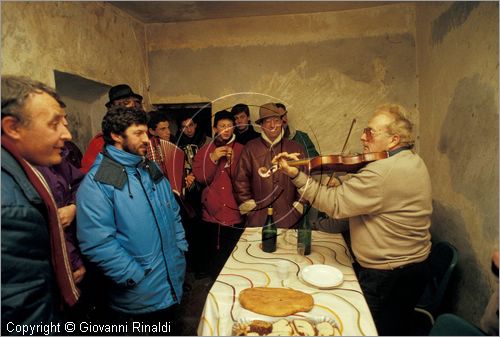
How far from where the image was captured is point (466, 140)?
2.14 meters

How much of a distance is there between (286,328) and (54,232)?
109 centimetres

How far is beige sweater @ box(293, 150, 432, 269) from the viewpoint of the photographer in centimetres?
163

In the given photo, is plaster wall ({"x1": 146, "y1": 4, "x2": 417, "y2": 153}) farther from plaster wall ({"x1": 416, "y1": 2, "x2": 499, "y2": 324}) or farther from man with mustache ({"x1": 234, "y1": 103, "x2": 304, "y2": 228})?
man with mustache ({"x1": 234, "y1": 103, "x2": 304, "y2": 228})

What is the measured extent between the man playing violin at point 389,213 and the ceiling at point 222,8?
2263mm

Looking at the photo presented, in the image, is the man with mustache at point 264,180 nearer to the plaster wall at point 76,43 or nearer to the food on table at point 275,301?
the food on table at point 275,301

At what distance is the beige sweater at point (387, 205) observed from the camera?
1629 mm

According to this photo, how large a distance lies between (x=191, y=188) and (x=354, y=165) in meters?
1.69

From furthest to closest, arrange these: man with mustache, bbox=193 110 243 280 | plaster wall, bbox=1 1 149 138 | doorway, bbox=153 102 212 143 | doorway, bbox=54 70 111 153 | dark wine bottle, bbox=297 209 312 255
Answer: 1. doorway, bbox=153 102 212 143
2. doorway, bbox=54 70 111 153
3. man with mustache, bbox=193 110 243 280
4. plaster wall, bbox=1 1 149 138
5. dark wine bottle, bbox=297 209 312 255

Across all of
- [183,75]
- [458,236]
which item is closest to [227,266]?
[458,236]

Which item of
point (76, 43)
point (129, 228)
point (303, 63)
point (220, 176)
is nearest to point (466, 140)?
point (220, 176)

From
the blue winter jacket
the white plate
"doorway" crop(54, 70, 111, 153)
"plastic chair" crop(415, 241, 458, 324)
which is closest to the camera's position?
the white plate

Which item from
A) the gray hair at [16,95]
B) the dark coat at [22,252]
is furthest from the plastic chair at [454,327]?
the gray hair at [16,95]

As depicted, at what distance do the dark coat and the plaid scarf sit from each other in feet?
0.10

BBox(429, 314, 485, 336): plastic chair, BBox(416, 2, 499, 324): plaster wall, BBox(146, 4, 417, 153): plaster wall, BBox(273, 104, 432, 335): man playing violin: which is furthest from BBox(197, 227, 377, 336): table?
BBox(146, 4, 417, 153): plaster wall
